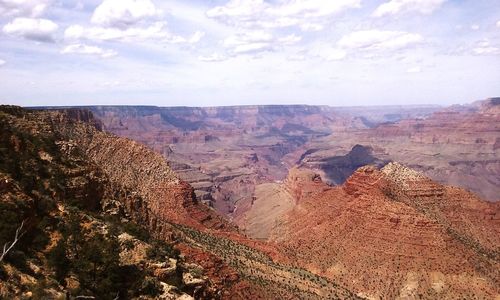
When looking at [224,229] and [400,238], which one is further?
[224,229]

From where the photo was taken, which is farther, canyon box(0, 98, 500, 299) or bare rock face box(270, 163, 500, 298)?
bare rock face box(270, 163, 500, 298)

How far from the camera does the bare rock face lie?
245 ft

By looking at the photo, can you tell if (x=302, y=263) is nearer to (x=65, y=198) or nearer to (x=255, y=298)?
(x=255, y=298)

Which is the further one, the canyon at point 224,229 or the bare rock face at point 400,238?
the bare rock face at point 400,238

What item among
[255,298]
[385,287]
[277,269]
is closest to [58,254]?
[255,298]

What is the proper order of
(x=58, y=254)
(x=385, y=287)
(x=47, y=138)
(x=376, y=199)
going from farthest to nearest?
1. (x=376, y=199)
2. (x=385, y=287)
3. (x=47, y=138)
4. (x=58, y=254)

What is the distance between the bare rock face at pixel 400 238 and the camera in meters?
74.8

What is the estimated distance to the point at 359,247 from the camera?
83750 millimetres

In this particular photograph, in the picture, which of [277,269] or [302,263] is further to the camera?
[302,263]

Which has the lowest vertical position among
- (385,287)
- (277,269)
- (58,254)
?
(385,287)

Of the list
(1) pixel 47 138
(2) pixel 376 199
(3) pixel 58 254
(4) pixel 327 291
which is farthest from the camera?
(2) pixel 376 199

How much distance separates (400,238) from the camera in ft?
269

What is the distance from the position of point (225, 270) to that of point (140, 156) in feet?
164

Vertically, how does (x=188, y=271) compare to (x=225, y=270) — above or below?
above
